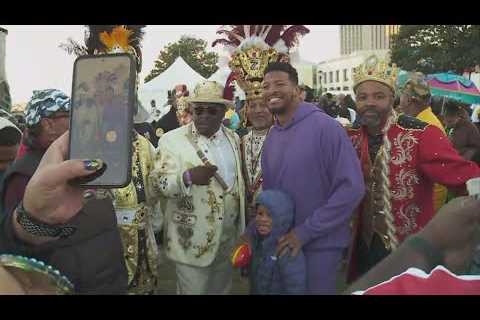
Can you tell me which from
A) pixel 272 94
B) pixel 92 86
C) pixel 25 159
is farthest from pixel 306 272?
pixel 92 86

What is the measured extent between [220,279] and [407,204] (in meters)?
1.40

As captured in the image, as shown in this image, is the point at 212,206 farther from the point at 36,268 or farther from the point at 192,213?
the point at 36,268

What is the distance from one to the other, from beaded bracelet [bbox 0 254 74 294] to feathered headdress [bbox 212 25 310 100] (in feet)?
8.54

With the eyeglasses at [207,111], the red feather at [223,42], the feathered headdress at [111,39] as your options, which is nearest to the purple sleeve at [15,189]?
the feathered headdress at [111,39]

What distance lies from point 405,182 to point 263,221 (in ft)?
2.73

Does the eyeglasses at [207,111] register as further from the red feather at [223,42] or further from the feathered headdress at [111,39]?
the red feather at [223,42]

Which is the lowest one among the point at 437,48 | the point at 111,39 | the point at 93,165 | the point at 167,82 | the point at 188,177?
the point at 188,177

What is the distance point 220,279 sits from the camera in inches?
156

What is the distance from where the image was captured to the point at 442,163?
311cm

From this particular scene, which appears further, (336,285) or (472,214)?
(336,285)

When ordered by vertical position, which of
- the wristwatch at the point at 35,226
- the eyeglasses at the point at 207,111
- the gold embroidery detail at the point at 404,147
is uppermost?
the eyeglasses at the point at 207,111

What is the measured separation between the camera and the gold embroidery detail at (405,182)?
3219 millimetres

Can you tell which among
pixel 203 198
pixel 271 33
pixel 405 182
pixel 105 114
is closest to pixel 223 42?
pixel 271 33
